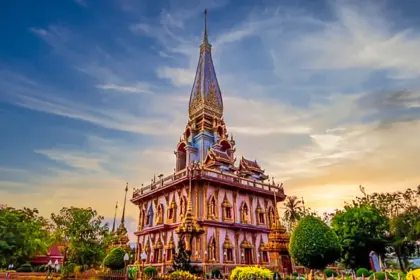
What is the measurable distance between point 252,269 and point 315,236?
136 inches

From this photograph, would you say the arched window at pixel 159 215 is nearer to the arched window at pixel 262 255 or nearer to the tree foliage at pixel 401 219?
the arched window at pixel 262 255

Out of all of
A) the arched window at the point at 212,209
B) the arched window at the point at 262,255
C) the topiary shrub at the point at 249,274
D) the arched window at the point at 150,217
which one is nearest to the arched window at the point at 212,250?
the arched window at the point at 212,209

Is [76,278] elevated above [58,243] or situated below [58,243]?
below

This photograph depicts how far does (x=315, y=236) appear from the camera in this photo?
1392cm

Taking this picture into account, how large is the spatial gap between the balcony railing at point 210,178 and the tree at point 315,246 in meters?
11.3

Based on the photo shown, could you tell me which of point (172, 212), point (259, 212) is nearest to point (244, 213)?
point (259, 212)

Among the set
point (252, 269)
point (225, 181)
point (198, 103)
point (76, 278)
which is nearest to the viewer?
point (252, 269)

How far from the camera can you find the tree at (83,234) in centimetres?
3180

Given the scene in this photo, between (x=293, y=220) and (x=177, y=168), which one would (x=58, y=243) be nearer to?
(x=177, y=168)

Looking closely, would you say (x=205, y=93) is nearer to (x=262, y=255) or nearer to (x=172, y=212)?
(x=172, y=212)

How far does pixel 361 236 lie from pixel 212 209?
13301 millimetres

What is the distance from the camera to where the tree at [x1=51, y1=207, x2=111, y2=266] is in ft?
104

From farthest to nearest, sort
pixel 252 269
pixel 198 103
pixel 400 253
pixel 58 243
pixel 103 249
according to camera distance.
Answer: pixel 58 243 < pixel 198 103 < pixel 103 249 < pixel 400 253 < pixel 252 269

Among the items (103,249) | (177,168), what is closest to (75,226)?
(103,249)
